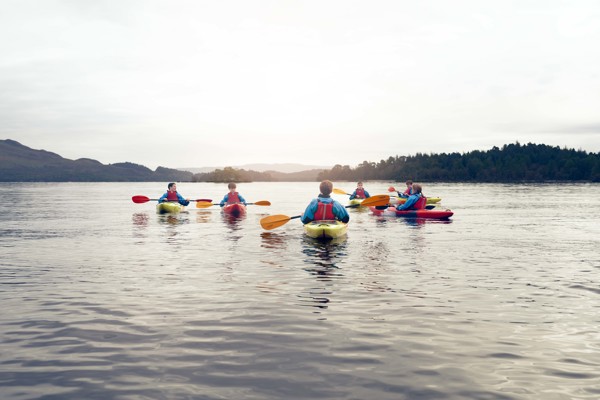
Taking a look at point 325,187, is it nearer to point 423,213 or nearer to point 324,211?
point 324,211

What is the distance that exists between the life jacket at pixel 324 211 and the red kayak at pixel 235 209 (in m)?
11.5

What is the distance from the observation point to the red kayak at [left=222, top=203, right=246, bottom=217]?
2975cm

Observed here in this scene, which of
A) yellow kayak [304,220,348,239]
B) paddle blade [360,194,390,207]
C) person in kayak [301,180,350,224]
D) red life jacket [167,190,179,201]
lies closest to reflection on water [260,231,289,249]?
yellow kayak [304,220,348,239]

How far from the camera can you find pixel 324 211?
19.0 metres

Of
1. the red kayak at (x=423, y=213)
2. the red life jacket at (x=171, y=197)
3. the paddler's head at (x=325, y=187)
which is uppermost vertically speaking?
the paddler's head at (x=325, y=187)

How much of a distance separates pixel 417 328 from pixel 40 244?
16059mm

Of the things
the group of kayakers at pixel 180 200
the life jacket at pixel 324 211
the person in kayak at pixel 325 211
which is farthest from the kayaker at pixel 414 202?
the life jacket at pixel 324 211

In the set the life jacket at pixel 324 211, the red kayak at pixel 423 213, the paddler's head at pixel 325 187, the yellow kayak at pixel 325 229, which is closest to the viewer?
the paddler's head at pixel 325 187

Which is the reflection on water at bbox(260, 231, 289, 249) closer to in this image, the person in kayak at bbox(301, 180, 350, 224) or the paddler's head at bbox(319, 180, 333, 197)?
the person in kayak at bbox(301, 180, 350, 224)

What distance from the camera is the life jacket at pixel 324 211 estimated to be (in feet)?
62.1

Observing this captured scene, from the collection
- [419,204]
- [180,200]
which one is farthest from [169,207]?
[419,204]

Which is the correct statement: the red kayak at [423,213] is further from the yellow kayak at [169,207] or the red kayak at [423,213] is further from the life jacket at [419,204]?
the yellow kayak at [169,207]

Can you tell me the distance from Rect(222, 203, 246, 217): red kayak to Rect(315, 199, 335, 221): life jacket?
37.7ft

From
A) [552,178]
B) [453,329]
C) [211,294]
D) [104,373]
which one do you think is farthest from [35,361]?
[552,178]
